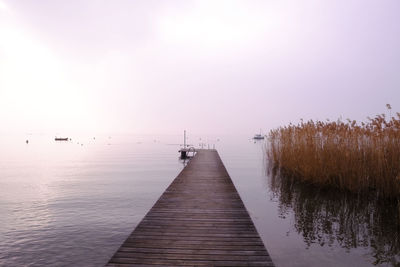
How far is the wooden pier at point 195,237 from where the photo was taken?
408 cm

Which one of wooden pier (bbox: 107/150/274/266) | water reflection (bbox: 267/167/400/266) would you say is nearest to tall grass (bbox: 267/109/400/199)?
water reflection (bbox: 267/167/400/266)

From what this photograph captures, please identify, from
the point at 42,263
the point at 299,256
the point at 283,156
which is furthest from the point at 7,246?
the point at 283,156

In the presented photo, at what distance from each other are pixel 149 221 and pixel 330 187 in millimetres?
8244

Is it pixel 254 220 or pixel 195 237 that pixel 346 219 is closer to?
pixel 254 220

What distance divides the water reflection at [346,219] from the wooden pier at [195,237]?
6.99ft

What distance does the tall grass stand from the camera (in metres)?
8.77

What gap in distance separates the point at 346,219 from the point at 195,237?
525 centimetres

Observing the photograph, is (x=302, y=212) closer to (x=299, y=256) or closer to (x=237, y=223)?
(x=299, y=256)

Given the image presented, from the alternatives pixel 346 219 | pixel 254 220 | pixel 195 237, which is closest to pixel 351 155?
pixel 346 219

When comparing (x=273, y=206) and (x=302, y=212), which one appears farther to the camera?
(x=273, y=206)

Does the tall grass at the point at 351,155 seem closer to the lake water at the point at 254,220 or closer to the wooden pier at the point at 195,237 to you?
the lake water at the point at 254,220

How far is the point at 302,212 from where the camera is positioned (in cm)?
889

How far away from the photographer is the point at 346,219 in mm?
7938

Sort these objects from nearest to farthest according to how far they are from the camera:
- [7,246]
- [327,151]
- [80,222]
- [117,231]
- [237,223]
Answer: [237,223] → [7,246] → [117,231] → [80,222] → [327,151]
